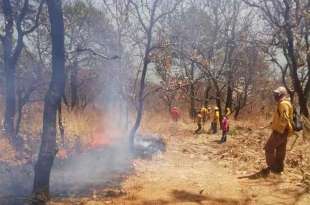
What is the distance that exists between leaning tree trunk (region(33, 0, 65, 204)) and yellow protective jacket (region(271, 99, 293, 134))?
13.7 ft

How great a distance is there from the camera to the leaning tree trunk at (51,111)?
25.2 ft

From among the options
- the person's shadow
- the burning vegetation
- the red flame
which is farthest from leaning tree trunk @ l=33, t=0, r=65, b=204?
the red flame

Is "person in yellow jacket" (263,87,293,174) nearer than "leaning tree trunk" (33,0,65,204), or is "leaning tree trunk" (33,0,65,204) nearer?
"leaning tree trunk" (33,0,65,204)

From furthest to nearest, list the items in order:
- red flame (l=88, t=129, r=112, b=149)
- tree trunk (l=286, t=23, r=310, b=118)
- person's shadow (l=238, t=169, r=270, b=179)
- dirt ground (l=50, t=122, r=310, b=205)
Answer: tree trunk (l=286, t=23, r=310, b=118), red flame (l=88, t=129, r=112, b=149), person's shadow (l=238, t=169, r=270, b=179), dirt ground (l=50, t=122, r=310, b=205)

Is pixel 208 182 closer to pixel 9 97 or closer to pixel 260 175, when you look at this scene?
pixel 260 175

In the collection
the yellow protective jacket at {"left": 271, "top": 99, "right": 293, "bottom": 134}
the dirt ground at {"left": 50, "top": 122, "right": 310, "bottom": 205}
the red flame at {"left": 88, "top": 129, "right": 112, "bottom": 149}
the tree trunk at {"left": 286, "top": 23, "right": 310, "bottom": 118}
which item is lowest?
the dirt ground at {"left": 50, "top": 122, "right": 310, "bottom": 205}

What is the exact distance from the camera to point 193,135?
1822 cm

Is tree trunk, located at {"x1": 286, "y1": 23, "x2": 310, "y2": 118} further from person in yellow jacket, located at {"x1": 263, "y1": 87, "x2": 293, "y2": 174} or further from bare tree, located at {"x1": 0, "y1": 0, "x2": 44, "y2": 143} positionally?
bare tree, located at {"x1": 0, "y1": 0, "x2": 44, "y2": 143}

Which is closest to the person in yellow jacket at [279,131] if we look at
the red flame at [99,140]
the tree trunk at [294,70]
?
the red flame at [99,140]

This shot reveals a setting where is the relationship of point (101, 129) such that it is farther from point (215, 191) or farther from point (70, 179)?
point (215, 191)

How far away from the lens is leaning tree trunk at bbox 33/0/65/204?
767 centimetres

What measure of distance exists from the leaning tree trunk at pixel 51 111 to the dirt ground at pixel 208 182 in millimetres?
391

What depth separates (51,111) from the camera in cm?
768

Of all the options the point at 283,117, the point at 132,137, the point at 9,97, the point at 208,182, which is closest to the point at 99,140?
the point at 132,137
